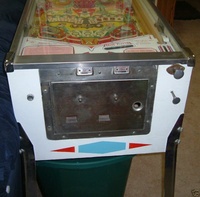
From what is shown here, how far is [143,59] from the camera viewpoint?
0.75m

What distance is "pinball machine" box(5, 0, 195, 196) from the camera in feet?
2.44

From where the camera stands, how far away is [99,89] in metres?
0.78

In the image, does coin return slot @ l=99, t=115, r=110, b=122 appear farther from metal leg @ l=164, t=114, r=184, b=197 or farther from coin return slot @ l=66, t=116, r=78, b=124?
metal leg @ l=164, t=114, r=184, b=197

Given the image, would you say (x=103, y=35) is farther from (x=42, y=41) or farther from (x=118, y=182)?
(x=118, y=182)

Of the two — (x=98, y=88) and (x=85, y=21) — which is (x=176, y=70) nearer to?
(x=98, y=88)

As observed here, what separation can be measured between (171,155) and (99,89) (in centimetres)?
36

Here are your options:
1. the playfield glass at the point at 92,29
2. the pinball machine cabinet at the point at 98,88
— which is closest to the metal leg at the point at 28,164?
the pinball machine cabinet at the point at 98,88

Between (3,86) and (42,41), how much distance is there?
0.21 meters

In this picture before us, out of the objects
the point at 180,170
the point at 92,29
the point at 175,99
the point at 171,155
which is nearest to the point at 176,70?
the point at 175,99

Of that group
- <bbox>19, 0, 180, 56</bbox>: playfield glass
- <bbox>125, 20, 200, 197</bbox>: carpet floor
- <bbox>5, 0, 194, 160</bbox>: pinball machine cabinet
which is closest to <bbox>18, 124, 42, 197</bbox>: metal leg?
<bbox>5, 0, 194, 160</bbox>: pinball machine cabinet

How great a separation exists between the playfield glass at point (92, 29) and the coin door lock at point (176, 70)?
10 centimetres

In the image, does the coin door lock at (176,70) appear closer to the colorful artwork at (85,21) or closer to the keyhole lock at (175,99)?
the keyhole lock at (175,99)

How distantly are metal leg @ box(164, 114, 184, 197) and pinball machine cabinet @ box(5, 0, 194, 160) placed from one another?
2 centimetres

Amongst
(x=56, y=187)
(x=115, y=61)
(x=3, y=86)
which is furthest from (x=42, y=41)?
(x=56, y=187)
